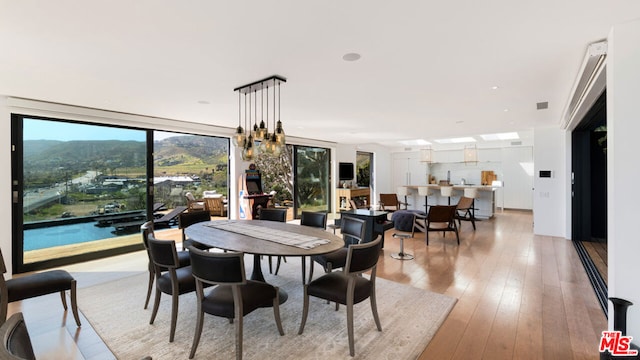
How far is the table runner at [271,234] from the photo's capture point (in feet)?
8.84

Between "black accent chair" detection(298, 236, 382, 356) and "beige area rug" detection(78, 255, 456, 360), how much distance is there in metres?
0.16

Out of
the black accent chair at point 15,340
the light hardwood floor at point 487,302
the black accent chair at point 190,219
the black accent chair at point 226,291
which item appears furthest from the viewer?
the black accent chair at point 190,219

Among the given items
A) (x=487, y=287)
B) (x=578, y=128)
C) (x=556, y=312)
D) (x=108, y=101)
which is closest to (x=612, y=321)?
(x=556, y=312)

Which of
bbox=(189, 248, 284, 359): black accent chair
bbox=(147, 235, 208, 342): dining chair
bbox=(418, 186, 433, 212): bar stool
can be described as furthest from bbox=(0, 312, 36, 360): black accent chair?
bbox=(418, 186, 433, 212): bar stool

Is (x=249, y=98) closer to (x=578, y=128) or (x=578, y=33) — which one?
(x=578, y=33)

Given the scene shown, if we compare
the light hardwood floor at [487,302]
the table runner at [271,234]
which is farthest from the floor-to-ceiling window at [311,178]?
the table runner at [271,234]

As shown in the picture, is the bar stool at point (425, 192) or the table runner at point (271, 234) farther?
the bar stool at point (425, 192)

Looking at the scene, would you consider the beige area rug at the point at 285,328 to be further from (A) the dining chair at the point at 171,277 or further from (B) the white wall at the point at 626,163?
(B) the white wall at the point at 626,163

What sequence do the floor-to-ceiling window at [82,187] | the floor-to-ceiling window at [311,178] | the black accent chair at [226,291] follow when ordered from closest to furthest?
the black accent chair at [226,291] → the floor-to-ceiling window at [82,187] → the floor-to-ceiling window at [311,178]

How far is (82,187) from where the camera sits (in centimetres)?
470

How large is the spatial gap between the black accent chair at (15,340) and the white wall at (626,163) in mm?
3349

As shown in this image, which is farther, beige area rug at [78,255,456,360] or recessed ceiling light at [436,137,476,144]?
recessed ceiling light at [436,137,476,144]

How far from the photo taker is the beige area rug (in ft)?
7.45

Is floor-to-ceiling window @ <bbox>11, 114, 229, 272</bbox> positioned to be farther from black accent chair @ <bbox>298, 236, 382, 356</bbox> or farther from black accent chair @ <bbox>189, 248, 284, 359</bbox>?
black accent chair @ <bbox>298, 236, 382, 356</bbox>
